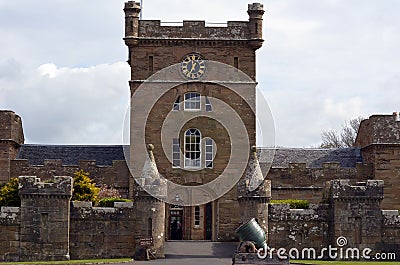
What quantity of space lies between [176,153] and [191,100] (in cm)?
325

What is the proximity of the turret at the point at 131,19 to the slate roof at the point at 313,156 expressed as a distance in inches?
428

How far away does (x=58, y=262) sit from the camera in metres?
37.5

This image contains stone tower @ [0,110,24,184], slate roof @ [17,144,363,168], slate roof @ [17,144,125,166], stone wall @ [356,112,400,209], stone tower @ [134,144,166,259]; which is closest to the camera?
stone tower @ [134,144,166,259]

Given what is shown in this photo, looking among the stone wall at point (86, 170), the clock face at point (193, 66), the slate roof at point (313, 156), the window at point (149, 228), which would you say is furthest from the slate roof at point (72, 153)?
the window at point (149, 228)

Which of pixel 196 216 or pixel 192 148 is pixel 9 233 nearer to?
pixel 196 216

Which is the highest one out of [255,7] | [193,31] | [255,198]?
[255,7]

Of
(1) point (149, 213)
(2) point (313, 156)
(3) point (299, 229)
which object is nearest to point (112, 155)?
(2) point (313, 156)

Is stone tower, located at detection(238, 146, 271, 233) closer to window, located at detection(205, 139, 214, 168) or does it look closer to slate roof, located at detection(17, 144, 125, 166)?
window, located at detection(205, 139, 214, 168)

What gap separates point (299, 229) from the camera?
1610 inches

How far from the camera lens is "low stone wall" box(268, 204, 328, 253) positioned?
40875 millimetres

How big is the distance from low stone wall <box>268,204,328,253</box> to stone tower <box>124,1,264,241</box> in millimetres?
9470

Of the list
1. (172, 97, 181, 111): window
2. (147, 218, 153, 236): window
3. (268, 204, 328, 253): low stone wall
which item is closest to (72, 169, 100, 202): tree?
(147, 218, 153, 236): window

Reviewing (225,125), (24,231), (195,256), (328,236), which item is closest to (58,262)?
(24,231)

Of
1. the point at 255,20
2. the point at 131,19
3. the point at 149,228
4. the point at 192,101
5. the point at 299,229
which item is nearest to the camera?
the point at 149,228
